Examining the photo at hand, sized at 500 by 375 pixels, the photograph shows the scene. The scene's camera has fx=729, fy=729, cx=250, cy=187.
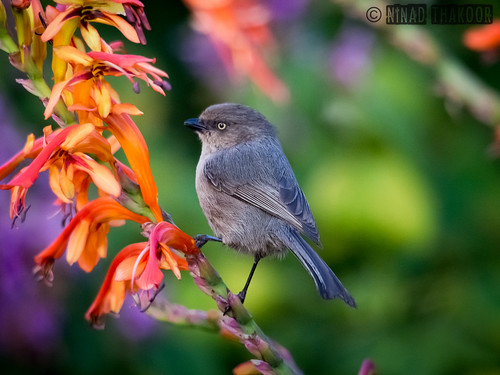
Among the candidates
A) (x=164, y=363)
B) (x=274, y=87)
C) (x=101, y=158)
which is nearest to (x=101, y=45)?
(x=101, y=158)

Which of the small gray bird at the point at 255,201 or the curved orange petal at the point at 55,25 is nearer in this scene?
the curved orange petal at the point at 55,25

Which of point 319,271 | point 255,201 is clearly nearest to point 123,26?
point 319,271

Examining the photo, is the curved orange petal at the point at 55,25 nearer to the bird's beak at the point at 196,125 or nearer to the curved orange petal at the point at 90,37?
the curved orange petal at the point at 90,37

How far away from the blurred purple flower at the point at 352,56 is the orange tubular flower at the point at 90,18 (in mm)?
2114

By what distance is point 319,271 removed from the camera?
170 centimetres

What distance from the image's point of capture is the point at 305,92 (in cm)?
347

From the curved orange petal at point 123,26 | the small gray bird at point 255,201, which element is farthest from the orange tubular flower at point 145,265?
the small gray bird at point 255,201

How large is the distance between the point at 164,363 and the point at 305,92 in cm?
141

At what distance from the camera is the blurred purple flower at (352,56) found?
3.37 meters

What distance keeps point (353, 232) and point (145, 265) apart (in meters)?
1.85

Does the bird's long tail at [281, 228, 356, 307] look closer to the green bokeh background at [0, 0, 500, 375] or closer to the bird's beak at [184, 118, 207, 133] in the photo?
the bird's beak at [184, 118, 207, 133]

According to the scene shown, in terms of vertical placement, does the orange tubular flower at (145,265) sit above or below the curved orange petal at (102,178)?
below

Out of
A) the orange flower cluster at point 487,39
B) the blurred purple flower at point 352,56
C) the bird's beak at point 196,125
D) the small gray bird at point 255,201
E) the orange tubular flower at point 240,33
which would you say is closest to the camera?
the orange flower cluster at point 487,39

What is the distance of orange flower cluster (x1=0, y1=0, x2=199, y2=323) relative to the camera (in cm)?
130
